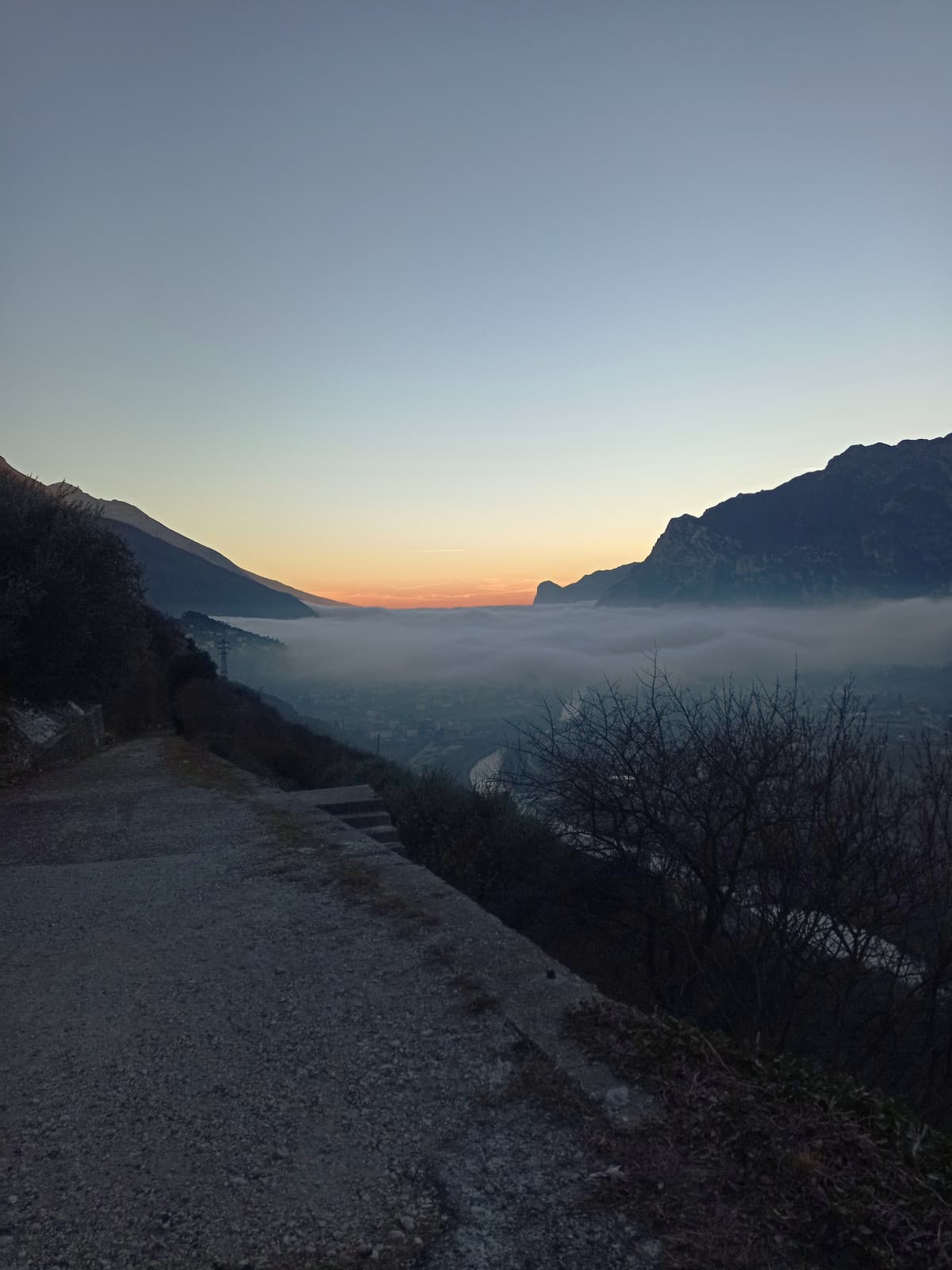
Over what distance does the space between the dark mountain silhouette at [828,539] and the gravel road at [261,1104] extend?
108 meters

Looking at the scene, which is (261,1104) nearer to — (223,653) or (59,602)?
(59,602)

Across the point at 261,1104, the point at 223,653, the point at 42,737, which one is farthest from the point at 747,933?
the point at 223,653

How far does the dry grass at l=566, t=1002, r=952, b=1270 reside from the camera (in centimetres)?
215

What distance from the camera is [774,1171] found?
2.45m

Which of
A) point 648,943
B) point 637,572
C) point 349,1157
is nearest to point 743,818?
point 648,943

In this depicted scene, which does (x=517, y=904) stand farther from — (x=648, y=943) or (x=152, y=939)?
(x=152, y=939)

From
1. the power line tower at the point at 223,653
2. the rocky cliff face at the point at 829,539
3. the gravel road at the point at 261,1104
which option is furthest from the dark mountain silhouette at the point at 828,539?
the gravel road at the point at 261,1104

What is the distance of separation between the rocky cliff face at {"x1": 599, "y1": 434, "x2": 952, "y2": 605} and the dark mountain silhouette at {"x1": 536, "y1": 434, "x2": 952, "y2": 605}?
0.13 m

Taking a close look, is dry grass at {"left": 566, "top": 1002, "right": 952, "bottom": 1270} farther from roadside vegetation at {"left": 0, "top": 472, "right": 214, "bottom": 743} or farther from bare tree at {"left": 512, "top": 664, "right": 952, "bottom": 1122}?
roadside vegetation at {"left": 0, "top": 472, "right": 214, "bottom": 743}

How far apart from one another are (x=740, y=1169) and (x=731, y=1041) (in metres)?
0.98

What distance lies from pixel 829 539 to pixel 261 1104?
393 ft

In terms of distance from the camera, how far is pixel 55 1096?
317 cm

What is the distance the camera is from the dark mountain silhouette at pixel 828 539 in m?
104

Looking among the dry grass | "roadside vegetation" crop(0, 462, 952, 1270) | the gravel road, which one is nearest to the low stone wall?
"roadside vegetation" crop(0, 462, 952, 1270)
